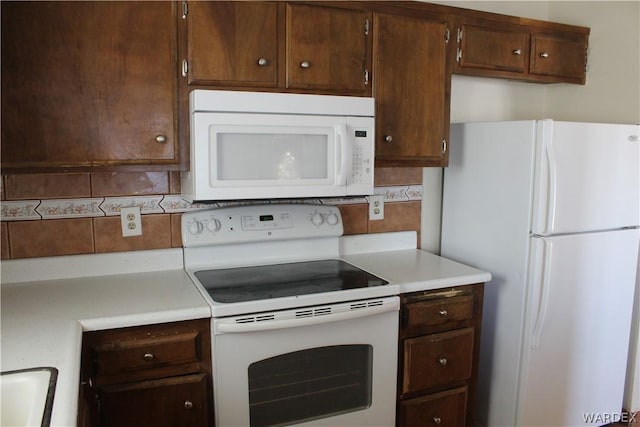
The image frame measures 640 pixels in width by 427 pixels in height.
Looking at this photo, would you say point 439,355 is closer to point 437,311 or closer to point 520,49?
point 437,311

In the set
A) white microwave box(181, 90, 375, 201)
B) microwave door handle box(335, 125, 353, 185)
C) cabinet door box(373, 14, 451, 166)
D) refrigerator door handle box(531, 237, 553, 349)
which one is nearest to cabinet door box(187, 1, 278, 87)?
white microwave box(181, 90, 375, 201)

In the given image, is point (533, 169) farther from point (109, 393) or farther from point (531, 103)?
point (109, 393)

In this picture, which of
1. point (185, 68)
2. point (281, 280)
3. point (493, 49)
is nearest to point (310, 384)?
point (281, 280)

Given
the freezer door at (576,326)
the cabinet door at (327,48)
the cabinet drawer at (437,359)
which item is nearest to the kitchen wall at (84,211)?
the cabinet door at (327,48)

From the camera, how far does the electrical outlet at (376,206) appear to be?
2.51 metres

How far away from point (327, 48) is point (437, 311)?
1.14m

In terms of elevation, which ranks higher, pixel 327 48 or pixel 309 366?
pixel 327 48

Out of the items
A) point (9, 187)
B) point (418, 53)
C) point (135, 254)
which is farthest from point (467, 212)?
point (9, 187)

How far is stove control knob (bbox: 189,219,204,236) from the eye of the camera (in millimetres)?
2098

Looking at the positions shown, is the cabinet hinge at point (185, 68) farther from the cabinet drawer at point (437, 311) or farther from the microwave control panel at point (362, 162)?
the cabinet drawer at point (437, 311)

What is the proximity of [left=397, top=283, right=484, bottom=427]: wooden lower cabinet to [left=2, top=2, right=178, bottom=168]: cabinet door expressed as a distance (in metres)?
1.15

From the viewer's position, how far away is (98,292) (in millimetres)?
1823

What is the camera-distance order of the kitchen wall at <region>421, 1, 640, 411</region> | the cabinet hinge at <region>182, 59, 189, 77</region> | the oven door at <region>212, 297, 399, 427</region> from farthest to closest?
1. the kitchen wall at <region>421, 1, 640, 411</region>
2. the cabinet hinge at <region>182, 59, 189, 77</region>
3. the oven door at <region>212, 297, 399, 427</region>

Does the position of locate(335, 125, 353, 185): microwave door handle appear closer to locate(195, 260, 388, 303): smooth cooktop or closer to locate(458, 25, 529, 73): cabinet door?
locate(195, 260, 388, 303): smooth cooktop
